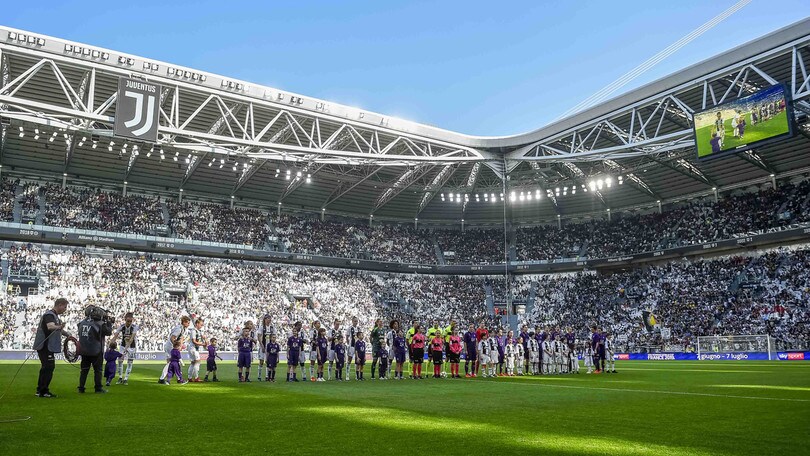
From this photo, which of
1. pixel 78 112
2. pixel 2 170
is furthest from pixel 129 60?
pixel 2 170

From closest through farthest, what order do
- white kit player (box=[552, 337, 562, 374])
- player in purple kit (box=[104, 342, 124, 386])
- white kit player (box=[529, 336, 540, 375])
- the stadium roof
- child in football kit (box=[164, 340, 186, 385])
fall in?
player in purple kit (box=[104, 342, 124, 386]) → child in football kit (box=[164, 340, 186, 385]) → white kit player (box=[529, 336, 540, 375]) → white kit player (box=[552, 337, 562, 374]) → the stadium roof

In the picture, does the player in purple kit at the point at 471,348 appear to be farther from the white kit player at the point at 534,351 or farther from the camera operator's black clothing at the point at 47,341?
the camera operator's black clothing at the point at 47,341

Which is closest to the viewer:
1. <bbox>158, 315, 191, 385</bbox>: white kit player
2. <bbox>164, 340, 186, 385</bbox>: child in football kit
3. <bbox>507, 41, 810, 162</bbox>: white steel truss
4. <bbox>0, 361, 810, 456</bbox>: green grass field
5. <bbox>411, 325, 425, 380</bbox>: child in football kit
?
<bbox>0, 361, 810, 456</bbox>: green grass field

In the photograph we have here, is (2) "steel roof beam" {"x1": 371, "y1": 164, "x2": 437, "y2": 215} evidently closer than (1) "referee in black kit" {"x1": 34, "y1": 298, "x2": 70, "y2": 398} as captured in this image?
No

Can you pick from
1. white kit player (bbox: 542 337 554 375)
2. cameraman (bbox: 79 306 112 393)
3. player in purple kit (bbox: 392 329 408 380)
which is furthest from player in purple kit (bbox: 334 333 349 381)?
white kit player (bbox: 542 337 554 375)

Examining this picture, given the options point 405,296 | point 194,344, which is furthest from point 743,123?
point 405,296

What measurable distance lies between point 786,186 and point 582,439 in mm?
46998

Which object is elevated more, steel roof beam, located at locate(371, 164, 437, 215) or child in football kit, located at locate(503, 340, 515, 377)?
steel roof beam, located at locate(371, 164, 437, 215)

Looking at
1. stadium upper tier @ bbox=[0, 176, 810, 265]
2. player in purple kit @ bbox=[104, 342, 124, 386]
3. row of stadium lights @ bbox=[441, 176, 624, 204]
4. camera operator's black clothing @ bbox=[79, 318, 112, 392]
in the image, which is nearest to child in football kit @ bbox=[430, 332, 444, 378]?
player in purple kit @ bbox=[104, 342, 124, 386]

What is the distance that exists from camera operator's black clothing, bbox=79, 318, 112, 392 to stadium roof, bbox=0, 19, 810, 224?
1793cm

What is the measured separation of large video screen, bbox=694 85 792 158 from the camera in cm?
2844

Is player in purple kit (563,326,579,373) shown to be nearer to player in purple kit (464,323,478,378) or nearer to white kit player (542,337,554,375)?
white kit player (542,337,554,375)

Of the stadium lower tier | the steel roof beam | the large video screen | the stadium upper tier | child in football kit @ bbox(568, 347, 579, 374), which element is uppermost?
the steel roof beam

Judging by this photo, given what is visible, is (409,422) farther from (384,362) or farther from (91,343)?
(384,362)
